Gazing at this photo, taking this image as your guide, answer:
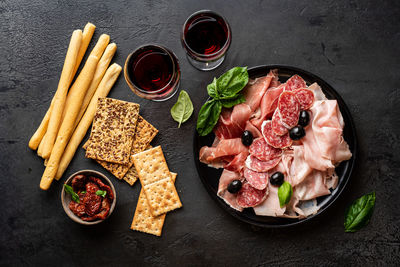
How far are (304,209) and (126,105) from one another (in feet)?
3.89

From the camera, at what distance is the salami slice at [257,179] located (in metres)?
1.85

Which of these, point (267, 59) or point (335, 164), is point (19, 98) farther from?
point (335, 164)

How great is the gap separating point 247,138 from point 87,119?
963mm

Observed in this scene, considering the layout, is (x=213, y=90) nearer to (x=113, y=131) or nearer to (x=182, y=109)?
(x=182, y=109)

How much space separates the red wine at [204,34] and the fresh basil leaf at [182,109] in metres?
0.29

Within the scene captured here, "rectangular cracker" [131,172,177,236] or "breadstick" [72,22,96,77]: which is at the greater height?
"breadstick" [72,22,96,77]

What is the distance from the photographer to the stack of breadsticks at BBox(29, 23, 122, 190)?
1979 mm

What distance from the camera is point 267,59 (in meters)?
2.04

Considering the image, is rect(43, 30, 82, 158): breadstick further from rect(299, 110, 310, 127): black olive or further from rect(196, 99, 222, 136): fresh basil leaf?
rect(299, 110, 310, 127): black olive

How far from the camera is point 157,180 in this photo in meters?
2.01

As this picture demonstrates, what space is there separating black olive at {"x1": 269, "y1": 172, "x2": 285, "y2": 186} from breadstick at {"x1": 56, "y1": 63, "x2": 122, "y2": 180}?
1093 mm

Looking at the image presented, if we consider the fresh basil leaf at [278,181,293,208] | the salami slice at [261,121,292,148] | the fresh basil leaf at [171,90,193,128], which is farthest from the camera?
the fresh basil leaf at [171,90,193,128]

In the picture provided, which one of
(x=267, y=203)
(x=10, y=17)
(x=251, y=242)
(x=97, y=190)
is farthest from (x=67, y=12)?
(x=251, y=242)

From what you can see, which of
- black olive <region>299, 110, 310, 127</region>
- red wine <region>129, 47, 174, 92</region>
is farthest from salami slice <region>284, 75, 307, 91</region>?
red wine <region>129, 47, 174, 92</region>
